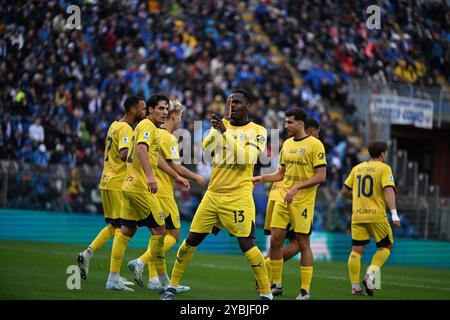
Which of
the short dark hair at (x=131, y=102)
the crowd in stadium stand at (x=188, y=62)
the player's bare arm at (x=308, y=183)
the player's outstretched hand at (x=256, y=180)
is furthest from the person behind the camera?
the crowd in stadium stand at (x=188, y=62)

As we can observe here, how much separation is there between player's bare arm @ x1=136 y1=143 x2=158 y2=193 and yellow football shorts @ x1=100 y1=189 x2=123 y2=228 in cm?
208

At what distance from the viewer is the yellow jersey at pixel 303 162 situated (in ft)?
42.2

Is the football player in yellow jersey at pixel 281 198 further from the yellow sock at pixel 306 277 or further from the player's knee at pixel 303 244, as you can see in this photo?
the yellow sock at pixel 306 277

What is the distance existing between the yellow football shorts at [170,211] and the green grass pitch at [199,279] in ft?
3.08

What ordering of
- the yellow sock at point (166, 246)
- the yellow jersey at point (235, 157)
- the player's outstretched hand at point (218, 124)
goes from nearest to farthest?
1. the player's outstretched hand at point (218, 124)
2. the yellow jersey at point (235, 157)
3. the yellow sock at point (166, 246)

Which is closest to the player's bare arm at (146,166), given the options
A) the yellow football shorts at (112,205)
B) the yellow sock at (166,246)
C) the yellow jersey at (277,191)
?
the yellow sock at (166,246)

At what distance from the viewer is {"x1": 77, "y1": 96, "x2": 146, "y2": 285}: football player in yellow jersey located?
500 inches

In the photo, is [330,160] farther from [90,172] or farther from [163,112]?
[163,112]

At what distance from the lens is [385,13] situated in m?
29.6

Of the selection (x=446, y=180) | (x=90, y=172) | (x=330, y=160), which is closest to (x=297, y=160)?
(x=90, y=172)

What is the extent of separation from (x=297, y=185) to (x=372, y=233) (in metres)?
1.90

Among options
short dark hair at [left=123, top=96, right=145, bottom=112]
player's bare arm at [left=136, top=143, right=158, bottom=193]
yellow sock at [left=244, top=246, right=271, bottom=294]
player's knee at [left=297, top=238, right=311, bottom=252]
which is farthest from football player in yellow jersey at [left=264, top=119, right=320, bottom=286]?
player's bare arm at [left=136, top=143, right=158, bottom=193]

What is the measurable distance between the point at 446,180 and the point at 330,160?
9315 millimetres

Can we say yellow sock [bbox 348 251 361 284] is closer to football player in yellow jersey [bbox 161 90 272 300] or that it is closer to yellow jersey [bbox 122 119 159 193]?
football player in yellow jersey [bbox 161 90 272 300]
